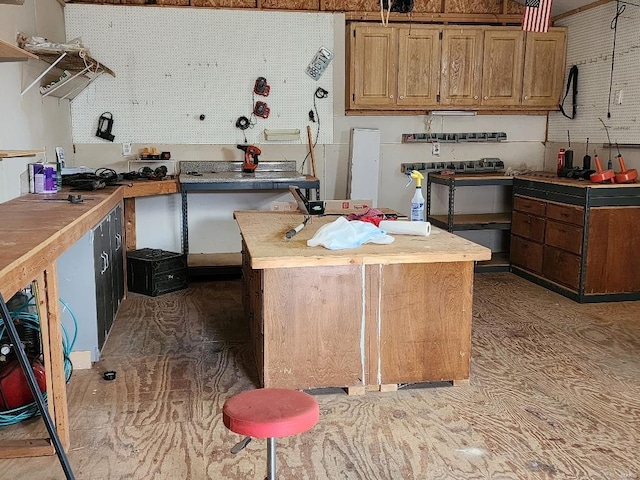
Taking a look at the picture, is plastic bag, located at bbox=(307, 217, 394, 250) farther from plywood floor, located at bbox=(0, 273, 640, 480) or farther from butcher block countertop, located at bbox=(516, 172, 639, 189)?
butcher block countertop, located at bbox=(516, 172, 639, 189)

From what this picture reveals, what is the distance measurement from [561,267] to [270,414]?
157 inches

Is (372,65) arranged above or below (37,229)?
above

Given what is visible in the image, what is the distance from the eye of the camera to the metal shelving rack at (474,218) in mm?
5812

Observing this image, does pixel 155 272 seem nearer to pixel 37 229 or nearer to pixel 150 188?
pixel 150 188

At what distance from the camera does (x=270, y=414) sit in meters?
1.73

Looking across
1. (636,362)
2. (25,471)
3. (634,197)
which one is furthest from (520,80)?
(25,471)

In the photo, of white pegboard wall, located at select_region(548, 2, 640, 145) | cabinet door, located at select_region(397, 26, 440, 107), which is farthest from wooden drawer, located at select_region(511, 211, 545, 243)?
cabinet door, located at select_region(397, 26, 440, 107)

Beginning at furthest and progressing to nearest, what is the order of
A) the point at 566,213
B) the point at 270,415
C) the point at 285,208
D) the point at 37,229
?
the point at 566,213 < the point at 285,208 < the point at 37,229 < the point at 270,415

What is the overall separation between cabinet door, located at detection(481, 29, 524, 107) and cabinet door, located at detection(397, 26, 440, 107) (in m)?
0.50

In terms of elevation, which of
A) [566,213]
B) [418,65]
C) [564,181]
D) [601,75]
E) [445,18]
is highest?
[445,18]

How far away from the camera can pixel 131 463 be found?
8.04 ft

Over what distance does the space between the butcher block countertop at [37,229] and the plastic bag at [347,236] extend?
112 cm

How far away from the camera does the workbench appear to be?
1999 millimetres

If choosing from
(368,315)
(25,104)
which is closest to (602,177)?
(368,315)
